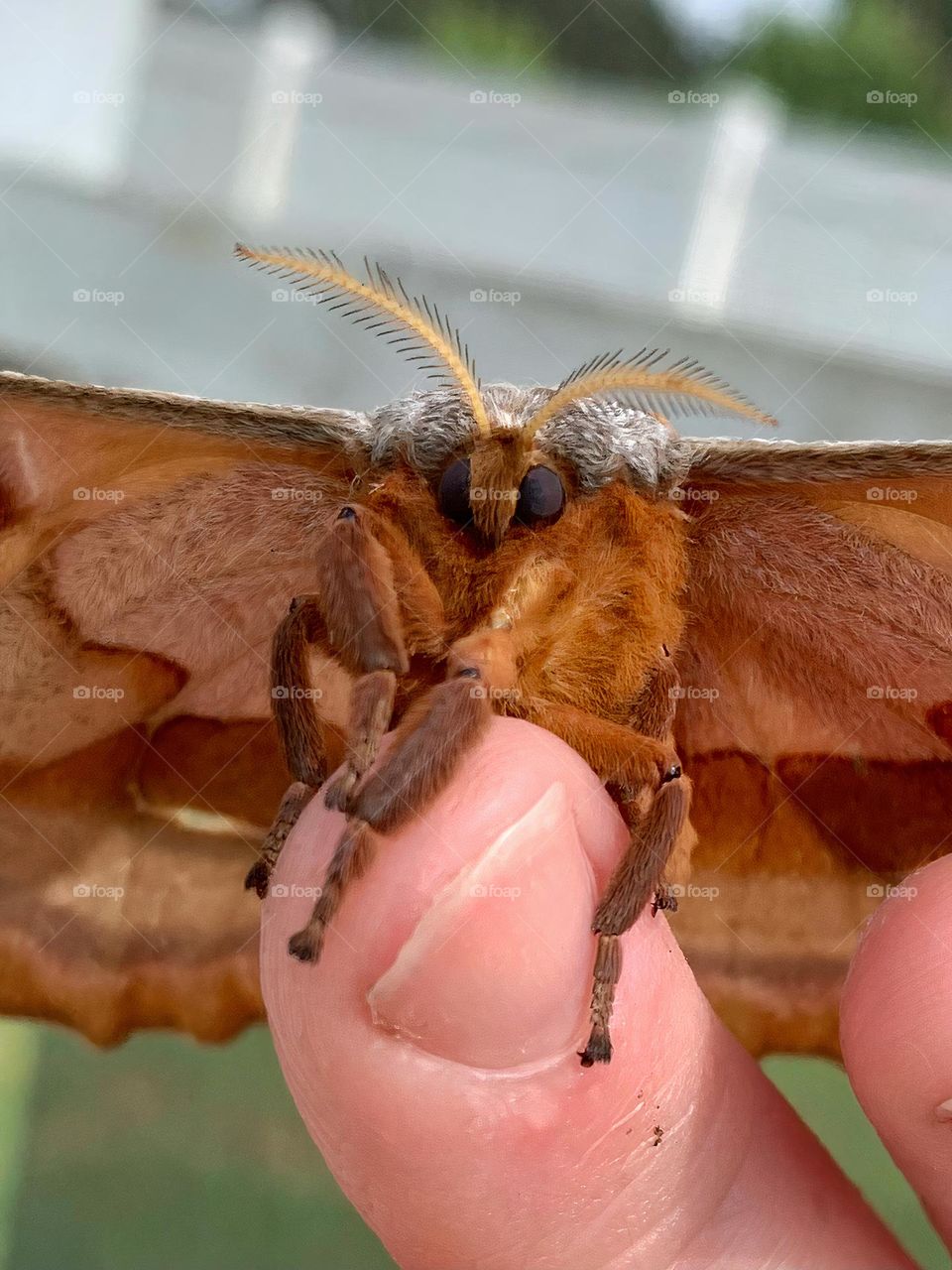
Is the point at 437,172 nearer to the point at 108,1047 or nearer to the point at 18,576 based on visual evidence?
the point at 18,576

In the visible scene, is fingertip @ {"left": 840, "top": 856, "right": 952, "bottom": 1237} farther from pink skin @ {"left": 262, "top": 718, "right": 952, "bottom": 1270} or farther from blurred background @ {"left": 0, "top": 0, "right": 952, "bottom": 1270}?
blurred background @ {"left": 0, "top": 0, "right": 952, "bottom": 1270}

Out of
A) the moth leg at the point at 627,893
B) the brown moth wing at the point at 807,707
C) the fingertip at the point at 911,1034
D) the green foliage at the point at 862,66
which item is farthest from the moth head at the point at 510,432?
the green foliage at the point at 862,66

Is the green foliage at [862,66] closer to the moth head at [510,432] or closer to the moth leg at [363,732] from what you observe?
the moth head at [510,432]

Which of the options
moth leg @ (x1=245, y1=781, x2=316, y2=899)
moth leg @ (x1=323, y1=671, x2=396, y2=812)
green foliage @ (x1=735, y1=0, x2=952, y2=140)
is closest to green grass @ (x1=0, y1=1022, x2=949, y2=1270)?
moth leg @ (x1=245, y1=781, x2=316, y2=899)

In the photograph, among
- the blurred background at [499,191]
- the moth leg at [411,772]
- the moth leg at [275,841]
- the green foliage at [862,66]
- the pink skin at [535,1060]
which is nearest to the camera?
the moth leg at [411,772]

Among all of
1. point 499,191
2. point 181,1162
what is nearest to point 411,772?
point 181,1162

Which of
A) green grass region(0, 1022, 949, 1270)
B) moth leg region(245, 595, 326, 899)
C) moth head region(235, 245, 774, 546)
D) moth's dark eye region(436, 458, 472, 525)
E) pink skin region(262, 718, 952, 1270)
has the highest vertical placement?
moth head region(235, 245, 774, 546)

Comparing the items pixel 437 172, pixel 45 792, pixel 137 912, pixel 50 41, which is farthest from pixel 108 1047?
pixel 50 41
